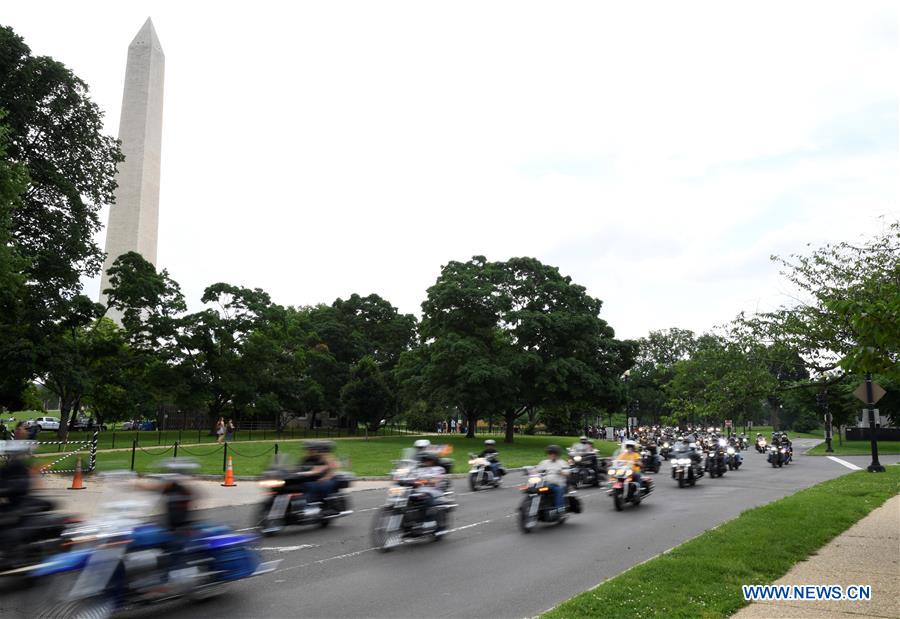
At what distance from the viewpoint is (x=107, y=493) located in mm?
16031

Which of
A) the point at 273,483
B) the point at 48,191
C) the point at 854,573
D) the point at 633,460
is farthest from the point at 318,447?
the point at 48,191

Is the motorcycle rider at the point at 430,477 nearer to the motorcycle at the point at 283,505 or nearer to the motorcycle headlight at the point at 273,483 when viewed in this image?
the motorcycle at the point at 283,505

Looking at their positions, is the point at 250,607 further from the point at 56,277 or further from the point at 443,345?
the point at 443,345

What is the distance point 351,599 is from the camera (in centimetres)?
715

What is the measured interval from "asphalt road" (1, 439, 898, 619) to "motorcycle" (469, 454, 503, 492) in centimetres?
270

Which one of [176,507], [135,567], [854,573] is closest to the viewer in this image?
[135,567]

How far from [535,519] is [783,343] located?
9.86 meters

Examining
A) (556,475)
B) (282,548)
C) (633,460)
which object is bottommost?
(282,548)

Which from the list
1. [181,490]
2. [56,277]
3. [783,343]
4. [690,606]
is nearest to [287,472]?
[181,490]

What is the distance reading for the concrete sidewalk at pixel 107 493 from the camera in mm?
13508

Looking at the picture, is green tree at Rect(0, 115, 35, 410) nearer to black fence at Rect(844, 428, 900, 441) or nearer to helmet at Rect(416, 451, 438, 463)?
helmet at Rect(416, 451, 438, 463)

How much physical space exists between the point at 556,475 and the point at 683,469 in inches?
327

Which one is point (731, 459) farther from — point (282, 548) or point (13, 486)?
point (13, 486)

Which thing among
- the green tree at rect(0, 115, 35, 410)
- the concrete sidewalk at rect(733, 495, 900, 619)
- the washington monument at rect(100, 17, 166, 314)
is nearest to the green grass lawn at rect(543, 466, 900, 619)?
the concrete sidewalk at rect(733, 495, 900, 619)
